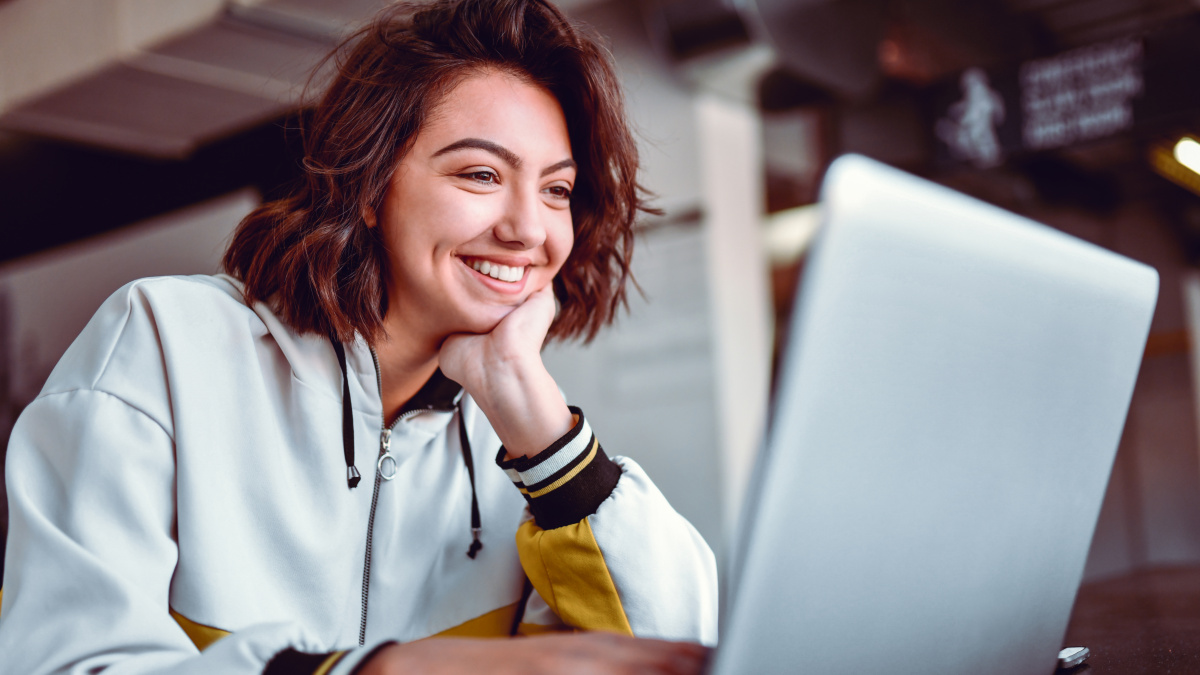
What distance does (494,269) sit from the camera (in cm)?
106

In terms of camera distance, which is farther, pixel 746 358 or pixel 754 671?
pixel 746 358

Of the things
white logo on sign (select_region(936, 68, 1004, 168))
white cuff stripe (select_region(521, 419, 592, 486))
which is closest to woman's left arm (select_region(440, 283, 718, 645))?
white cuff stripe (select_region(521, 419, 592, 486))

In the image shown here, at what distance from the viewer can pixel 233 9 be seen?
2465mm

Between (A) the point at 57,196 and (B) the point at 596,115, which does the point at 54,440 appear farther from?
(A) the point at 57,196

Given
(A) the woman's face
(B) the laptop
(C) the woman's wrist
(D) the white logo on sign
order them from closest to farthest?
(B) the laptop
(C) the woman's wrist
(A) the woman's face
(D) the white logo on sign

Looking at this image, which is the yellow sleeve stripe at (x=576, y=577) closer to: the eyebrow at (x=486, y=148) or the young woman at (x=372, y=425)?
the young woman at (x=372, y=425)

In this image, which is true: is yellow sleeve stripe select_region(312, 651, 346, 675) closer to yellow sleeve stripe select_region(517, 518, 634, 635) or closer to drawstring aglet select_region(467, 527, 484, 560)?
yellow sleeve stripe select_region(517, 518, 634, 635)

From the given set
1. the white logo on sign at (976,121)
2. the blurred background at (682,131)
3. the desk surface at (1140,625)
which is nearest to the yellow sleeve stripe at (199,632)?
the desk surface at (1140,625)

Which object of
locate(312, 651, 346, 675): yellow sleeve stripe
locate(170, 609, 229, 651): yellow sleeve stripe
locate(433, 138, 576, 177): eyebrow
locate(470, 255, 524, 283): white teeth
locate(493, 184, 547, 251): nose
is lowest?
locate(170, 609, 229, 651): yellow sleeve stripe

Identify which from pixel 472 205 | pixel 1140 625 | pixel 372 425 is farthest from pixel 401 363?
pixel 1140 625

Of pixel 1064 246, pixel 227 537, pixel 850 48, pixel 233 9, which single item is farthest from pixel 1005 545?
pixel 850 48

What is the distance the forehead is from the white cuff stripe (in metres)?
0.34

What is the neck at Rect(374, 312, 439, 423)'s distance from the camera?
3.58 feet

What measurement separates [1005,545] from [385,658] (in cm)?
40
